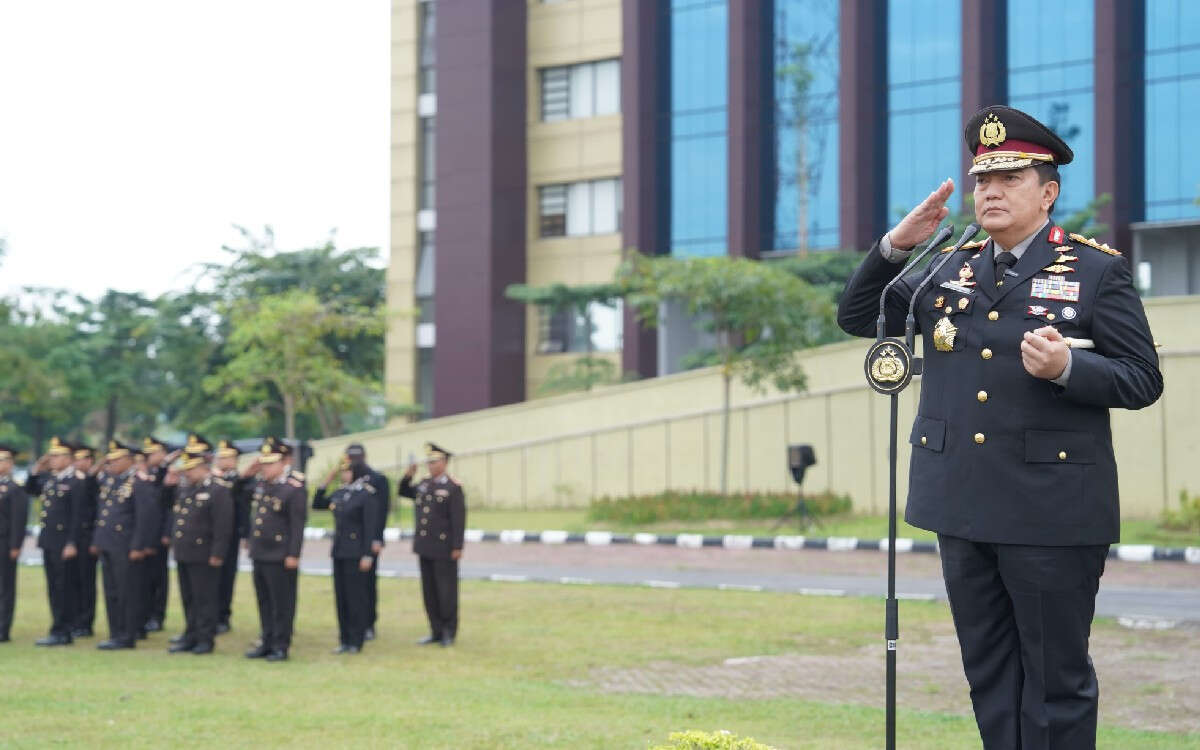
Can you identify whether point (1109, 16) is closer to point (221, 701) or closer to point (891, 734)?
point (221, 701)

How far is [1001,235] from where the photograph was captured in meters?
4.32

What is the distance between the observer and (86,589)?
16.1 m

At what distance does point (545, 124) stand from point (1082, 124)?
15.7m

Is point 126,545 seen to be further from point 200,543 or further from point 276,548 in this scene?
point 276,548

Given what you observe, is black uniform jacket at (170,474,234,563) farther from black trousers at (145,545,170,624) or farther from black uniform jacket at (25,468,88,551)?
black uniform jacket at (25,468,88,551)

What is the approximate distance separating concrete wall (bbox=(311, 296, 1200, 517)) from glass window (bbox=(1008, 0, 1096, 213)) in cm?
1048

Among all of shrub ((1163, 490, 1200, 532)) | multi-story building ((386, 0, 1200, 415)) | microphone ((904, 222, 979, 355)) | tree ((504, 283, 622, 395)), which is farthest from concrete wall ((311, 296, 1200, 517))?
microphone ((904, 222, 979, 355))

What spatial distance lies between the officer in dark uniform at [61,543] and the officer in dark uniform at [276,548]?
2.57 metres

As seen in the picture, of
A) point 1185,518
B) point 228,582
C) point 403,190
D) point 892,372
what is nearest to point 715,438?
point 1185,518

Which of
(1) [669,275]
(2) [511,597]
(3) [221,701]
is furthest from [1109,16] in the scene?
(3) [221,701]

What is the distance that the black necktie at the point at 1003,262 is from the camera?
169 inches

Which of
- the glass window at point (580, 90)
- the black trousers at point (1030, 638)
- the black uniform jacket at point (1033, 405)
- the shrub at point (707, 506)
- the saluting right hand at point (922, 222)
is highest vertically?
the glass window at point (580, 90)

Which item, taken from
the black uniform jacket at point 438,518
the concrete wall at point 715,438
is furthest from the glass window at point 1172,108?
Answer: the black uniform jacket at point 438,518

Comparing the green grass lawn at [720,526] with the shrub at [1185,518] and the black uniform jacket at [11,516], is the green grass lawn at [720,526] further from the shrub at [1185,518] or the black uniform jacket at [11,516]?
the black uniform jacket at [11,516]
